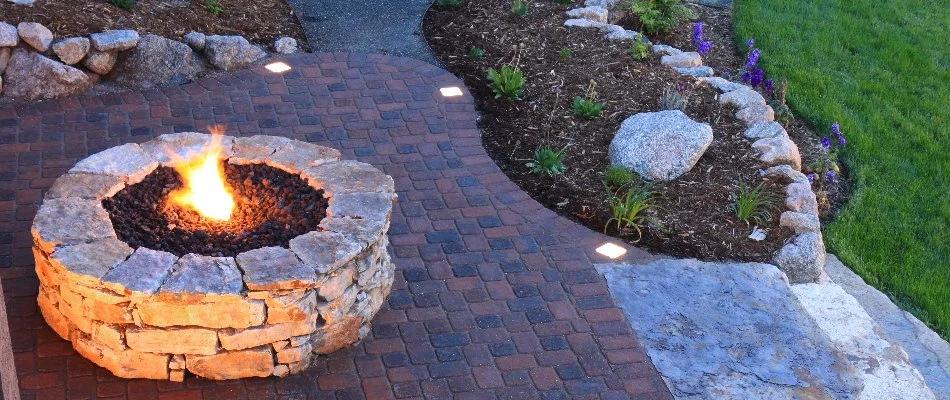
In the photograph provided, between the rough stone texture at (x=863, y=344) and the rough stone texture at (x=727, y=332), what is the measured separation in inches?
8.5

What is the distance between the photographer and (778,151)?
817 cm

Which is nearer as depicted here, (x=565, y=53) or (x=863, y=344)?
(x=863, y=344)

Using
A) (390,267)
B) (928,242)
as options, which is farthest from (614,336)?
(928,242)

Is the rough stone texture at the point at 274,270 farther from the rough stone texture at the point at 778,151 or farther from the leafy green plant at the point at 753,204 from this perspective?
the rough stone texture at the point at 778,151

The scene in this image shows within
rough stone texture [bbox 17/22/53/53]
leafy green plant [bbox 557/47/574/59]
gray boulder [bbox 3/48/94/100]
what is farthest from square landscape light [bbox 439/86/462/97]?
rough stone texture [bbox 17/22/53/53]

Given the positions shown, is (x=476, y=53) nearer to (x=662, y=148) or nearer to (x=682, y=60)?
(x=682, y=60)

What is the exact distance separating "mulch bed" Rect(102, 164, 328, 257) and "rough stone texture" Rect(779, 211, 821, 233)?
3.46 meters

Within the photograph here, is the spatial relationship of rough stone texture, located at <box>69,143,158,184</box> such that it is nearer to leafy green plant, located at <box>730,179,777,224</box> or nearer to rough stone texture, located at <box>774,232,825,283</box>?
leafy green plant, located at <box>730,179,777,224</box>

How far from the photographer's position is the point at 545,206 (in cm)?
762

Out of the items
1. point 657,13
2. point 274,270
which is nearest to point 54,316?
point 274,270

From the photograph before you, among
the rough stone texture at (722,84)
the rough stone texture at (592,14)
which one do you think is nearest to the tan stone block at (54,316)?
the rough stone texture at (722,84)

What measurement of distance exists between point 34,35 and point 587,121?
461 cm

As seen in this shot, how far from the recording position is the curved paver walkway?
5820 millimetres

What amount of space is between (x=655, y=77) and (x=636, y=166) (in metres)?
1.60
